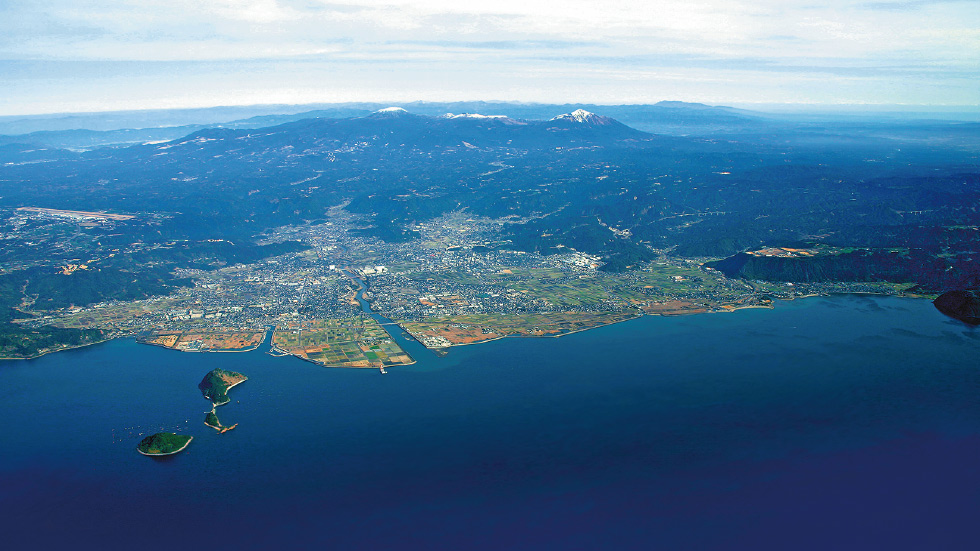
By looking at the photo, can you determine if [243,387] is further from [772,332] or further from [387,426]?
[772,332]

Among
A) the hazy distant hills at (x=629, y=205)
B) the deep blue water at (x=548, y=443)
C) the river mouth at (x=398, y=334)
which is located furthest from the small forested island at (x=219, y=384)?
the hazy distant hills at (x=629, y=205)

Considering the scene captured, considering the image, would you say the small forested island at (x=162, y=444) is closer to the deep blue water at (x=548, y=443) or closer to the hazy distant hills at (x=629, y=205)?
the deep blue water at (x=548, y=443)

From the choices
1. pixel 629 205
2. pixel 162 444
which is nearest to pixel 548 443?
pixel 162 444

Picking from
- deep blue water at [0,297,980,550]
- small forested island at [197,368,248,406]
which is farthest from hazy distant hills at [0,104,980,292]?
small forested island at [197,368,248,406]

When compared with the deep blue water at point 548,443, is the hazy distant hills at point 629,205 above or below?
above

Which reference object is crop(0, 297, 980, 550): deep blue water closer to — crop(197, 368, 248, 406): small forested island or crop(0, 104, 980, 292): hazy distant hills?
crop(197, 368, 248, 406): small forested island
